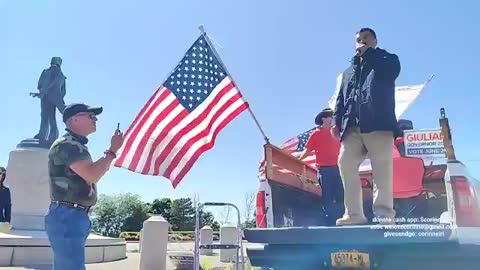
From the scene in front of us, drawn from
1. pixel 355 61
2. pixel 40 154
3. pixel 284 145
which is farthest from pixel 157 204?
pixel 355 61

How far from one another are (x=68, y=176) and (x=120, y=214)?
5929cm

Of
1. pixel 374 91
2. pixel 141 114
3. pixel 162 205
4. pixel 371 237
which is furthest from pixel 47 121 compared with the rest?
pixel 162 205

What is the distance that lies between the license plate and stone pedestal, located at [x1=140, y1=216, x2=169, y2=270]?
25.0ft

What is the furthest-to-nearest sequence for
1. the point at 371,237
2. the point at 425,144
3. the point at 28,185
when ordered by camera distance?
the point at 28,185 < the point at 425,144 < the point at 371,237

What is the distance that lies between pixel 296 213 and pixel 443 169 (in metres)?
1.68

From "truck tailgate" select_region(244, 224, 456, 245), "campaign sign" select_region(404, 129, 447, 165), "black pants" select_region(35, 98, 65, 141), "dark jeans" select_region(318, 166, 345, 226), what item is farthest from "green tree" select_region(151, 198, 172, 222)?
"truck tailgate" select_region(244, 224, 456, 245)

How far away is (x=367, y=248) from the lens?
2.92 m

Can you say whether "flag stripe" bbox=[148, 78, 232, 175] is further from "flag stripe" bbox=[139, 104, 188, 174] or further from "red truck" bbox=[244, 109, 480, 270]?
"red truck" bbox=[244, 109, 480, 270]

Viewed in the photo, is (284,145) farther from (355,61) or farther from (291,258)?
(291,258)

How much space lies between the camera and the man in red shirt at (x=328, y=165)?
16.2ft

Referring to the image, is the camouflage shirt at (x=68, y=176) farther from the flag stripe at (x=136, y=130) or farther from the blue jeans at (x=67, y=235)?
the flag stripe at (x=136, y=130)

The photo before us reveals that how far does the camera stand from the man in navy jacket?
3447 millimetres

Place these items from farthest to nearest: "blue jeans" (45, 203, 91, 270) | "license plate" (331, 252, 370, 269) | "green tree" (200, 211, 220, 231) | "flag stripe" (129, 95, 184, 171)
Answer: "green tree" (200, 211, 220, 231) < "flag stripe" (129, 95, 184, 171) < "blue jeans" (45, 203, 91, 270) < "license plate" (331, 252, 370, 269)

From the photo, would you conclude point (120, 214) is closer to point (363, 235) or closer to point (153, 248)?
point (153, 248)
